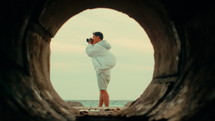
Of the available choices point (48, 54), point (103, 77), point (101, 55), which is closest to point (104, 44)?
point (101, 55)

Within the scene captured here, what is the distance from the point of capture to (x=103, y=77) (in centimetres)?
735

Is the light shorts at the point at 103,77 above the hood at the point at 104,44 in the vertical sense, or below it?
below

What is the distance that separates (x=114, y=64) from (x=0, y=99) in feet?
16.6

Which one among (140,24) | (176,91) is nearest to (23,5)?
(176,91)

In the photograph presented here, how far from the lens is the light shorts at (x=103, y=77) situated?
286 inches

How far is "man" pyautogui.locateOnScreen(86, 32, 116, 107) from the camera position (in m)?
7.32

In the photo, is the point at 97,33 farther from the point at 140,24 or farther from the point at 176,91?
the point at 176,91

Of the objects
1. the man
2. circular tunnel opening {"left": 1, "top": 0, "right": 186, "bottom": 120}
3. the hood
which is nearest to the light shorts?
the man

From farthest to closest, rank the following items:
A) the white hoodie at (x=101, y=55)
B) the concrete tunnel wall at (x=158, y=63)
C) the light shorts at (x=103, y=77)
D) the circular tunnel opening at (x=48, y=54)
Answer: the white hoodie at (x=101, y=55) < the light shorts at (x=103, y=77) < the circular tunnel opening at (x=48, y=54) < the concrete tunnel wall at (x=158, y=63)

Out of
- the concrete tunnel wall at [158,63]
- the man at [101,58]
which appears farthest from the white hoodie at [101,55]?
the concrete tunnel wall at [158,63]

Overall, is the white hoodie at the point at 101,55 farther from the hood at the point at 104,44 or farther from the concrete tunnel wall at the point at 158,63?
the concrete tunnel wall at the point at 158,63

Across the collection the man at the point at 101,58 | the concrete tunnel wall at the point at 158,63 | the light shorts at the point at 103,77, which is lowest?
the concrete tunnel wall at the point at 158,63

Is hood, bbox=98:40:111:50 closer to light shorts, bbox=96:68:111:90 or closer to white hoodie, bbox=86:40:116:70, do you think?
white hoodie, bbox=86:40:116:70

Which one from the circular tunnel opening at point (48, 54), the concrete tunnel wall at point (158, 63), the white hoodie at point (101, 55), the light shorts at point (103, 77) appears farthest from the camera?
the white hoodie at point (101, 55)
